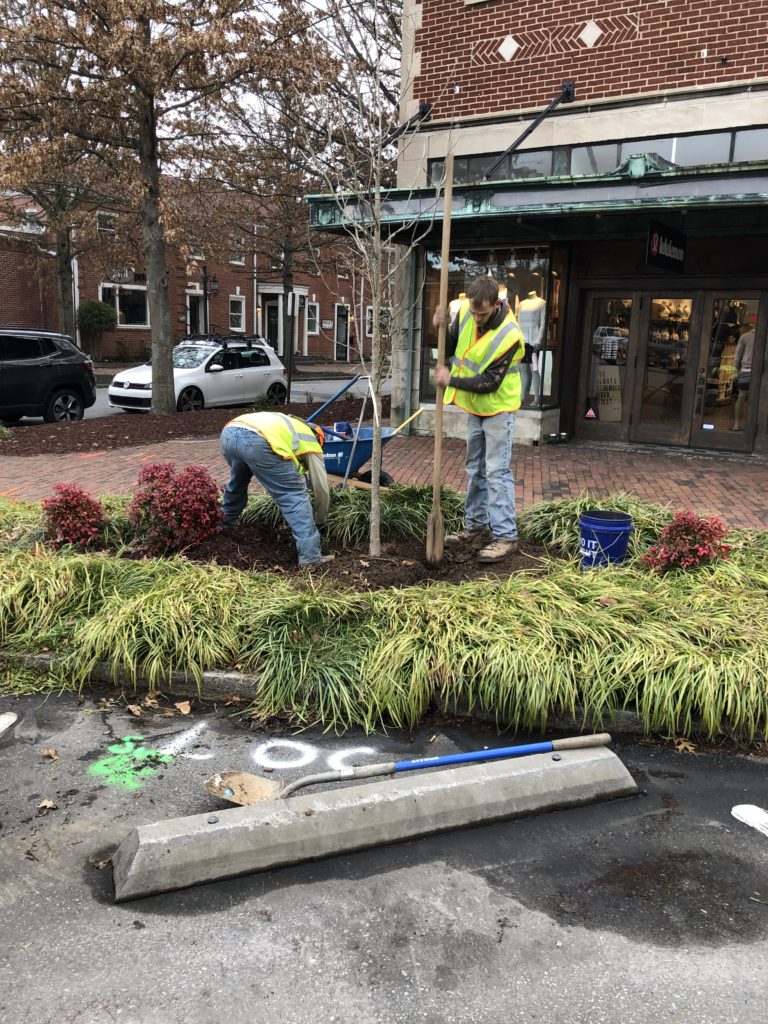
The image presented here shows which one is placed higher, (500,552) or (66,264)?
(66,264)

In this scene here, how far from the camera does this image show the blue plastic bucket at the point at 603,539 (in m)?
5.39

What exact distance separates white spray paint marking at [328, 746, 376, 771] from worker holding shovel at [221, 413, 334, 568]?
1842 mm

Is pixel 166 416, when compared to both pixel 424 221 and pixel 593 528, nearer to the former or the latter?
pixel 424 221

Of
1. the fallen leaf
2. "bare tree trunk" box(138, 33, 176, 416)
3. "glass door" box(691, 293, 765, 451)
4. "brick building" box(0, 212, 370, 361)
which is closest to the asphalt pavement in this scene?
the fallen leaf

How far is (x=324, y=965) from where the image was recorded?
7.93 ft

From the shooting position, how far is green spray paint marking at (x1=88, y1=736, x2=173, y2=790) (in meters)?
3.43

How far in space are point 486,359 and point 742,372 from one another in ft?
22.7

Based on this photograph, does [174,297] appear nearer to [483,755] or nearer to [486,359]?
[486,359]

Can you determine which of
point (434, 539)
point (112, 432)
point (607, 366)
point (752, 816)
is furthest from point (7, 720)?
point (607, 366)

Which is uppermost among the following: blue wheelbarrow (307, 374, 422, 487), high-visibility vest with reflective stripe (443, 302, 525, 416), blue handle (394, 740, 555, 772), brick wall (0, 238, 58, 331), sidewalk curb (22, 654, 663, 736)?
brick wall (0, 238, 58, 331)

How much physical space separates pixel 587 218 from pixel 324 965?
9658 millimetres

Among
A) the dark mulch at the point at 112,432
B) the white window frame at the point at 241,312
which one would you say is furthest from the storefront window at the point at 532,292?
the white window frame at the point at 241,312

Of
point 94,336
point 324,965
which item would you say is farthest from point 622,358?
point 94,336

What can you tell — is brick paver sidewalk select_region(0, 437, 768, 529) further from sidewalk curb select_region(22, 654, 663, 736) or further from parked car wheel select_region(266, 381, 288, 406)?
parked car wheel select_region(266, 381, 288, 406)
